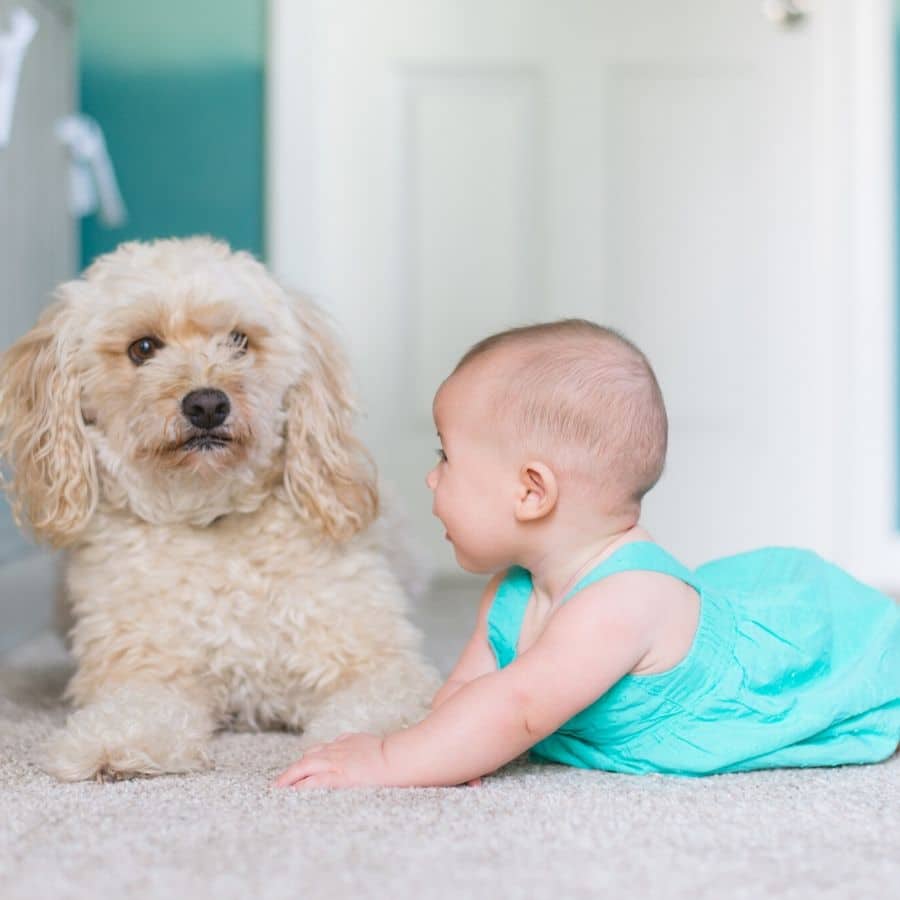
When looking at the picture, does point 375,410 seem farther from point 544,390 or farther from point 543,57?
point 544,390

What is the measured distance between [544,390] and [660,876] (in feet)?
1.68

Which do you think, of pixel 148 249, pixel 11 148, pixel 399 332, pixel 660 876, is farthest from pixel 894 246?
pixel 660 876

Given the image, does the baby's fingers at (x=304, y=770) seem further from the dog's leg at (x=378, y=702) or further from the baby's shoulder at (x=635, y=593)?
the baby's shoulder at (x=635, y=593)

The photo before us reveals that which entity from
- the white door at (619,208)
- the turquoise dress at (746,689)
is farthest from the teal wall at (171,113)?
the turquoise dress at (746,689)

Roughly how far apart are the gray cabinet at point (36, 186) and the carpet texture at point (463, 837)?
4.63ft

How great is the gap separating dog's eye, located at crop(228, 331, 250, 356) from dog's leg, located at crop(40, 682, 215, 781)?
0.44 meters

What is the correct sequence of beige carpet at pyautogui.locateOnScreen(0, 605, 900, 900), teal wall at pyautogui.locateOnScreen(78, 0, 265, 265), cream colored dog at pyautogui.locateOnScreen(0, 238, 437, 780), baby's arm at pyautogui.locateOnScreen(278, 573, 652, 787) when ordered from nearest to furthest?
1. beige carpet at pyautogui.locateOnScreen(0, 605, 900, 900)
2. baby's arm at pyautogui.locateOnScreen(278, 573, 652, 787)
3. cream colored dog at pyautogui.locateOnScreen(0, 238, 437, 780)
4. teal wall at pyautogui.locateOnScreen(78, 0, 265, 265)

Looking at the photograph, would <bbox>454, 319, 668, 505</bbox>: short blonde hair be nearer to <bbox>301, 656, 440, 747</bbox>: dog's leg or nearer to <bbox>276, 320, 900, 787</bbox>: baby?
<bbox>276, 320, 900, 787</bbox>: baby

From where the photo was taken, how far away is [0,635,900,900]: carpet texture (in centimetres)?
94

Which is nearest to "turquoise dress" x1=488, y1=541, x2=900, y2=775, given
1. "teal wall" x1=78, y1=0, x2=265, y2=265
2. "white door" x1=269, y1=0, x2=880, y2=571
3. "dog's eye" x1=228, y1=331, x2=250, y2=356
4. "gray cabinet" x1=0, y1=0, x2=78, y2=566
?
"dog's eye" x1=228, y1=331, x2=250, y2=356

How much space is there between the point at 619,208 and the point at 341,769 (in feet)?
8.58

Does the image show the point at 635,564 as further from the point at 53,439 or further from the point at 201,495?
the point at 53,439

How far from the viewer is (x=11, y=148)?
259cm

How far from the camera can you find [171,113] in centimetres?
352
